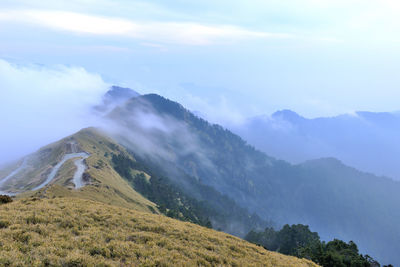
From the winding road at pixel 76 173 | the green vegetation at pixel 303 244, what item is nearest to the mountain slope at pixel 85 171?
the winding road at pixel 76 173

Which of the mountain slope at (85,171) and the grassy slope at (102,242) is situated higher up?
the mountain slope at (85,171)

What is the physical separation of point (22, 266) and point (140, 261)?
6.20 metres

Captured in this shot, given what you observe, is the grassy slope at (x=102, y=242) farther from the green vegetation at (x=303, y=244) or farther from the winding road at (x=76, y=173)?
the winding road at (x=76, y=173)

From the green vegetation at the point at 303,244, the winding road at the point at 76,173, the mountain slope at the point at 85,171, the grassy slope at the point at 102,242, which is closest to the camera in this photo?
the grassy slope at the point at 102,242

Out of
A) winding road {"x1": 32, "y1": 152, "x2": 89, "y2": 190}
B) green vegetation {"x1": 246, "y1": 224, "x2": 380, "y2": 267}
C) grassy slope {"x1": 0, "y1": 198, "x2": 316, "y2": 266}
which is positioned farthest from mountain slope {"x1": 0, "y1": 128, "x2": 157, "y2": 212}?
green vegetation {"x1": 246, "y1": 224, "x2": 380, "y2": 267}

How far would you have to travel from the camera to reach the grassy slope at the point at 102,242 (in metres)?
14.6

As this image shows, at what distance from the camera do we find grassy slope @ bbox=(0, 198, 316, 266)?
14648 mm

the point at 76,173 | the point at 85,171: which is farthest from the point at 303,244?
the point at 76,173

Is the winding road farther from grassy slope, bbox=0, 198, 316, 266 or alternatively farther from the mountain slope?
grassy slope, bbox=0, 198, 316, 266

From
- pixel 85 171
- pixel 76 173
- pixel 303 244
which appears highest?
pixel 303 244

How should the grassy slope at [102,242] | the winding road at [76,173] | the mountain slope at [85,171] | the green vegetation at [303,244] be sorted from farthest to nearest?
the mountain slope at [85,171] < the winding road at [76,173] < the green vegetation at [303,244] < the grassy slope at [102,242]

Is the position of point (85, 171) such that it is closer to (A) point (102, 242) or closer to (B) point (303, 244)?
(A) point (102, 242)

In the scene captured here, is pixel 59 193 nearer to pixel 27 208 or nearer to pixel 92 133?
pixel 27 208

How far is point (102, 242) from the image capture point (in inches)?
679
